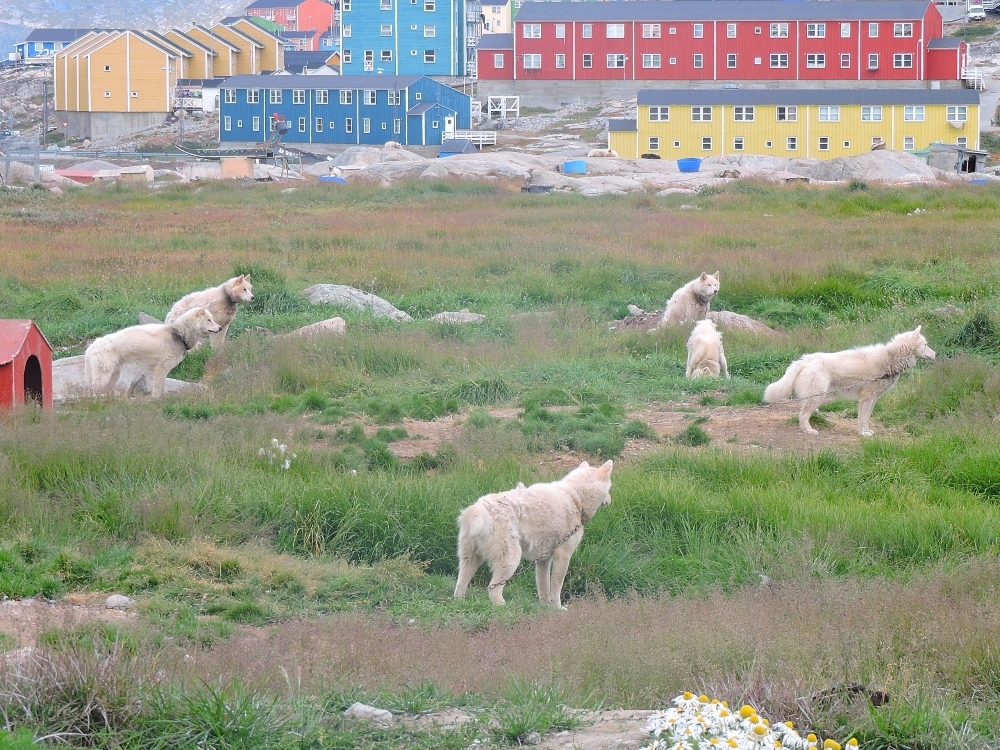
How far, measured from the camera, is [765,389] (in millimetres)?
13406

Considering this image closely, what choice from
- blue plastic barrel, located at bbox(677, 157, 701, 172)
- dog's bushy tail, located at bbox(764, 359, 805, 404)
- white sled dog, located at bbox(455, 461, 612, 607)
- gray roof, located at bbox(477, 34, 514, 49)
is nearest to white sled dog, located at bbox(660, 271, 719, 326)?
dog's bushy tail, located at bbox(764, 359, 805, 404)

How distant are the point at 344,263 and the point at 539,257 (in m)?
4.26

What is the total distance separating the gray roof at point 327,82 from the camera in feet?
280

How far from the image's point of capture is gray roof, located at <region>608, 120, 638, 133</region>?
7257 cm

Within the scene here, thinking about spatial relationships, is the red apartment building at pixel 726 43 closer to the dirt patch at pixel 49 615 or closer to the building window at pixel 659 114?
the building window at pixel 659 114

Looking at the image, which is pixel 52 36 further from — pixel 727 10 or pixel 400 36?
pixel 727 10

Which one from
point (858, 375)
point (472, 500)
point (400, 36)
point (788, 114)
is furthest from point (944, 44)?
point (472, 500)

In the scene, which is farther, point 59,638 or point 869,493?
point 869,493

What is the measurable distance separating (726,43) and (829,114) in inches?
871

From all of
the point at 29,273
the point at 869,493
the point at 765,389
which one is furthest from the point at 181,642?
the point at 29,273

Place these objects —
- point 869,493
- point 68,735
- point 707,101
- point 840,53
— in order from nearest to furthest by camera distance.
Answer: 1. point 68,735
2. point 869,493
3. point 707,101
4. point 840,53

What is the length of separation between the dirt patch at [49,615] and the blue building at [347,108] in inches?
3127

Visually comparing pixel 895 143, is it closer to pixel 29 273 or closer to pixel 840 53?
pixel 840 53

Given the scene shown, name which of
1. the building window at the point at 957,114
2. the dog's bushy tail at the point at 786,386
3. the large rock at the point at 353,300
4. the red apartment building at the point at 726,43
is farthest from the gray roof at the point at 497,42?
the dog's bushy tail at the point at 786,386
